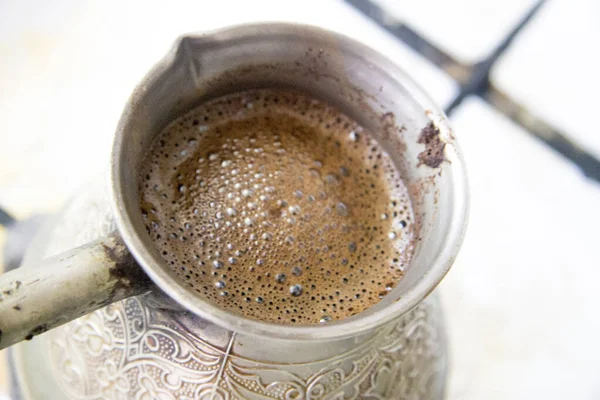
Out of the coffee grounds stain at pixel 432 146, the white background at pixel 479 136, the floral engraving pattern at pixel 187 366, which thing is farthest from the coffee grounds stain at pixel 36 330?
the white background at pixel 479 136

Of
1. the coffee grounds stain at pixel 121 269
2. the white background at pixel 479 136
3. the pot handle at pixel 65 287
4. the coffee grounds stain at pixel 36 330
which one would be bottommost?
the coffee grounds stain at pixel 36 330

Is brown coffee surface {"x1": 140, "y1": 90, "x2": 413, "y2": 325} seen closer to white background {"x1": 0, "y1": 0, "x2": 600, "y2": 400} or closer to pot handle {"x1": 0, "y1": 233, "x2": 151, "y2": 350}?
pot handle {"x1": 0, "y1": 233, "x2": 151, "y2": 350}

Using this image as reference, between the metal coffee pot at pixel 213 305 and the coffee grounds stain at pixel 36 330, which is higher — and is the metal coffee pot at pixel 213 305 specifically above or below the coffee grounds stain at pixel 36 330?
above

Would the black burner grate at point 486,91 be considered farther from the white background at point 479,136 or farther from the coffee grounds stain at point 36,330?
the coffee grounds stain at point 36,330

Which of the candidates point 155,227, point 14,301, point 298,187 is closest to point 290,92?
point 298,187

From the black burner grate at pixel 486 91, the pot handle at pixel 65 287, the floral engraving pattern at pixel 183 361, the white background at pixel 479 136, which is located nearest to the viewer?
the pot handle at pixel 65 287

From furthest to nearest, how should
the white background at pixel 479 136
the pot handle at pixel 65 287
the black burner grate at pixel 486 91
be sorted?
the black burner grate at pixel 486 91 < the white background at pixel 479 136 < the pot handle at pixel 65 287

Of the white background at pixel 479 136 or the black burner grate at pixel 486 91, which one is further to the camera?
the black burner grate at pixel 486 91
